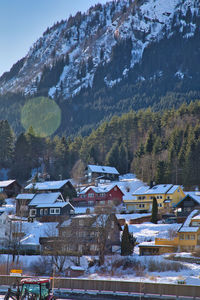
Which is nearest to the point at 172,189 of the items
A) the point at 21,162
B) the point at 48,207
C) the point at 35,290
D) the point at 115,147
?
the point at 48,207

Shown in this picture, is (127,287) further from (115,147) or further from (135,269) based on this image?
(115,147)

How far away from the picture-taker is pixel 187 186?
354ft

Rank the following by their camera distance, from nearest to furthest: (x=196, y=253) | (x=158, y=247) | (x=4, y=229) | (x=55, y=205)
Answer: (x=196, y=253) < (x=158, y=247) < (x=4, y=229) < (x=55, y=205)

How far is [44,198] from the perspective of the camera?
327ft

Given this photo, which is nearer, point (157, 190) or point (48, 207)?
point (48, 207)

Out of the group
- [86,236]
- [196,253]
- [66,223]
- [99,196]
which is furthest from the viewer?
[99,196]

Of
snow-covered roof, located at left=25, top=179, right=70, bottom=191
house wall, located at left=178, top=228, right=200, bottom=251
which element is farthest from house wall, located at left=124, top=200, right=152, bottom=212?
house wall, located at left=178, top=228, right=200, bottom=251

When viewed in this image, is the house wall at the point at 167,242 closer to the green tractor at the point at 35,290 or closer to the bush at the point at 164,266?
the bush at the point at 164,266

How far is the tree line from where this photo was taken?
12531 cm

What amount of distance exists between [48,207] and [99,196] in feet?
57.3

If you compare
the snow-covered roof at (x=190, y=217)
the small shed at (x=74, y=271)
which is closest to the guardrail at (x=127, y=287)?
the small shed at (x=74, y=271)

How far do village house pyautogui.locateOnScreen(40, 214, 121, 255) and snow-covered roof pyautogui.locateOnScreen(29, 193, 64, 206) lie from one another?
18.3 metres

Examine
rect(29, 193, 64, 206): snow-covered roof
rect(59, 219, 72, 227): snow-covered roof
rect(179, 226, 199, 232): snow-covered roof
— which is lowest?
rect(179, 226, 199, 232): snow-covered roof

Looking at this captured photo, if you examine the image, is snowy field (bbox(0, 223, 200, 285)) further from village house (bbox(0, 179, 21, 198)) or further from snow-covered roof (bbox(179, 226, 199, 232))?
village house (bbox(0, 179, 21, 198))
